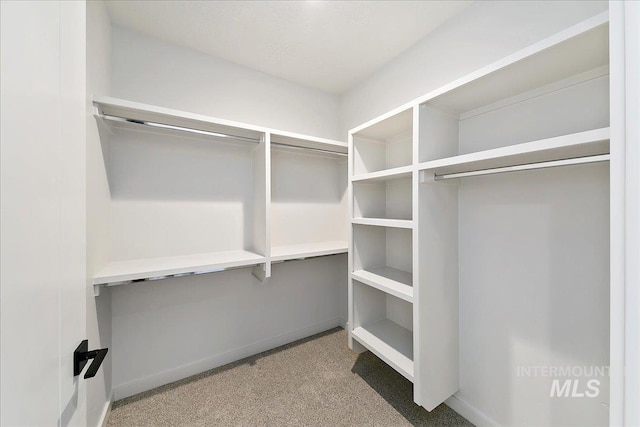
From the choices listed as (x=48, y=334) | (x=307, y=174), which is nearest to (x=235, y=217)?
(x=307, y=174)

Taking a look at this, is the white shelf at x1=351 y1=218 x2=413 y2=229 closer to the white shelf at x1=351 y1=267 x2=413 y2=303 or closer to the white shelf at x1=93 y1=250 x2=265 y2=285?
the white shelf at x1=351 y1=267 x2=413 y2=303

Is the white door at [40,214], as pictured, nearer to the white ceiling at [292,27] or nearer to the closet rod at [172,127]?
the closet rod at [172,127]

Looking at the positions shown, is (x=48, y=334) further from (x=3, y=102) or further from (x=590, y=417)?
(x=590, y=417)

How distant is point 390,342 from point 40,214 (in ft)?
6.11

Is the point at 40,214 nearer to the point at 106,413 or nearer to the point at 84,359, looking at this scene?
the point at 84,359

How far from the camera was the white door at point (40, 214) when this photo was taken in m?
0.35

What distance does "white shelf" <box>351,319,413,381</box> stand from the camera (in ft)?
4.71

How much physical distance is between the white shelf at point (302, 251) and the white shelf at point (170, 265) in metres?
0.16

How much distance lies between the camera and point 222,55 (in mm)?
1909

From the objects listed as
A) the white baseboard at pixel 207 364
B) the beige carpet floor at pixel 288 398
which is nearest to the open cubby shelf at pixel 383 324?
the beige carpet floor at pixel 288 398

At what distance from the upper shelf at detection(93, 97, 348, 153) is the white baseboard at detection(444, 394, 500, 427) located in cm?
208

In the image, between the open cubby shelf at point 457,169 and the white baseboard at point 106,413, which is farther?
the white baseboard at point 106,413
